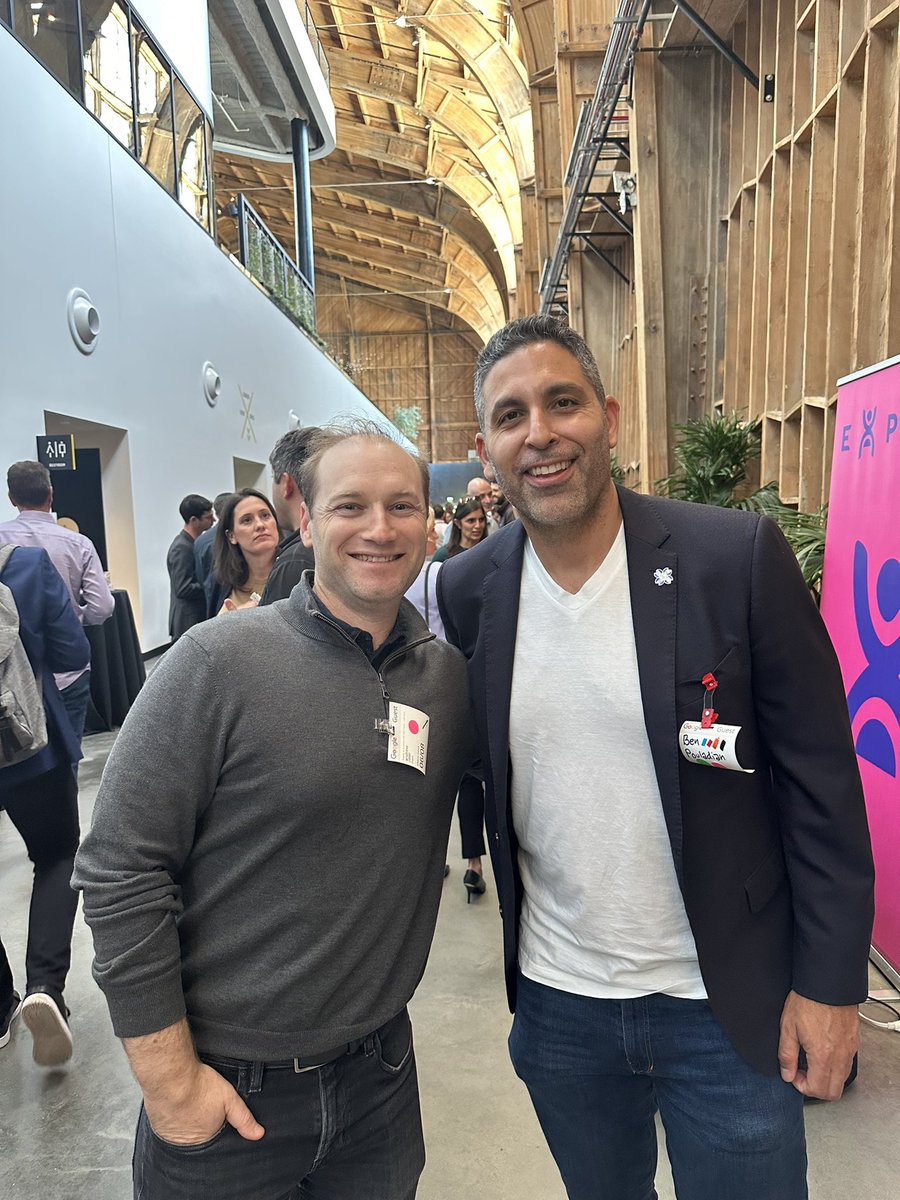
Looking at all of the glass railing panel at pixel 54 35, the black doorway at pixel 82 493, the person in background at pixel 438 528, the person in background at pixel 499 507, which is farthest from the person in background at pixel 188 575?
the glass railing panel at pixel 54 35

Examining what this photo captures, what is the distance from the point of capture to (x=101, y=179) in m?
7.04

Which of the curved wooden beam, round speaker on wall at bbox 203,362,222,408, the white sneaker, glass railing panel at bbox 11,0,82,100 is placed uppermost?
the curved wooden beam

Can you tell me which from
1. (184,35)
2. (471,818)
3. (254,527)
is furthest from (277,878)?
(184,35)

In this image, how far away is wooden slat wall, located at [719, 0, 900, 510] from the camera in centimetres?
388

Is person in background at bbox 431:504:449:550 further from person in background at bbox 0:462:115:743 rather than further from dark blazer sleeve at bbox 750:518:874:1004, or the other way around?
dark blazer sleeve at bbox 750:518:874:1004

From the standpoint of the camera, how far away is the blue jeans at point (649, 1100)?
1.25 m

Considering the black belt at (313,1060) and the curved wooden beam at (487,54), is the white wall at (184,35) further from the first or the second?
the black belt at (313,1060)

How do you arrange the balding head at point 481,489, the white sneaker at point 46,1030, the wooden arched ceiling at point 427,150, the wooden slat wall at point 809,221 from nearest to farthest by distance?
the white sneaker at point 46,1030
the wooden slat wall at point 809,221
the balding head at point 481,489
the wooden arched ceiling at point 427,150

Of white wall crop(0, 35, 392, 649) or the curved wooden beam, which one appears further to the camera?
the curved wooden beam

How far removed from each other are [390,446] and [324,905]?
0.72 meters

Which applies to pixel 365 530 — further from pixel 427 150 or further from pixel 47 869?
pixel 427 150

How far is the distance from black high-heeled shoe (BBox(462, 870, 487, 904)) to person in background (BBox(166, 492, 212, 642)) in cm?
258

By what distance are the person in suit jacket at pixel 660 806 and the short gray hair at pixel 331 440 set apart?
7.9 inches

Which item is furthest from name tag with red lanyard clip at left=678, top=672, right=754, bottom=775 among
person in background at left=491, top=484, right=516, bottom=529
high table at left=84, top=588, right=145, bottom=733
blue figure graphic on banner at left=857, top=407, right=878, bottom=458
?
high table at left=84, top=588, right=145, bottom=733
